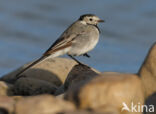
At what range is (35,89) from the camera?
44.2 ft

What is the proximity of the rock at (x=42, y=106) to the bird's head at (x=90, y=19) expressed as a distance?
7.14m

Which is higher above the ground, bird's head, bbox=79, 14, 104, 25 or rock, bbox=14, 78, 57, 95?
Answer: bird's head, bbox=79, 14, 104, 25

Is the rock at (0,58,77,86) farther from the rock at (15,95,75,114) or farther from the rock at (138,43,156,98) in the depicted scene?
the rock at (15,95,75,114)

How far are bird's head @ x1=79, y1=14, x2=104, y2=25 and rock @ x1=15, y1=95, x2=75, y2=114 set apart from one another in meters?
7.14

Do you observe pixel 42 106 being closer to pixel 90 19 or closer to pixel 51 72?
pixel 90 19

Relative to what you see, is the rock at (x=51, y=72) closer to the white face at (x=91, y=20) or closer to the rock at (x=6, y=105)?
the white face at (x=91, y=20)

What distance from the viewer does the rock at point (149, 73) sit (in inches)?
362

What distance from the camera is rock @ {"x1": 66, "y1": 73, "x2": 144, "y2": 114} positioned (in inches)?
293

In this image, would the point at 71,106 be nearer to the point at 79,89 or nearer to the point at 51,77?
the point at 79,89

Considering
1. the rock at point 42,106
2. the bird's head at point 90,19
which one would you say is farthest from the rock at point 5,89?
the rock at point 42,106

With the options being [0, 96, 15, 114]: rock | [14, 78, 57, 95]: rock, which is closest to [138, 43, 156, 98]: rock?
[0, 96, 15, 114]: rock

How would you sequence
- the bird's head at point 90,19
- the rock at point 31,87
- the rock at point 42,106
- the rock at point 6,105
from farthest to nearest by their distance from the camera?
the bird's head at point 90,19 → the rock at point 31,87 → the rock at point 6,105 → the rock at point 42,106

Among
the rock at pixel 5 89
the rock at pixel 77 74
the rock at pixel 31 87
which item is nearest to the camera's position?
the rock at pixel 77 74

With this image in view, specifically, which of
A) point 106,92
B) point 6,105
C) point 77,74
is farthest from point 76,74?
point 106,92
